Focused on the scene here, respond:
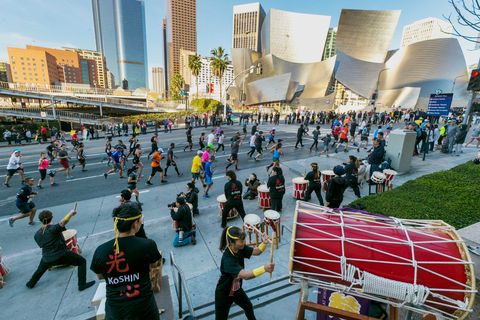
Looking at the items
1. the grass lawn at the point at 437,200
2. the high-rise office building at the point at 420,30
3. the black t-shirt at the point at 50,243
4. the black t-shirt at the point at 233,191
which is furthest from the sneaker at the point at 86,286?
the high-rise office building at the point at 420,30

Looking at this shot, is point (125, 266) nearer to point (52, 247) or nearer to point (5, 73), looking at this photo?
point (52, 247)

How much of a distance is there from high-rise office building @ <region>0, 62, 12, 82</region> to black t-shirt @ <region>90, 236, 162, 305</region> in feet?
563

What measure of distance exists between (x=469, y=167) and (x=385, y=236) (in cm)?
1029

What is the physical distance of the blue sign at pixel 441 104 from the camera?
496 inches

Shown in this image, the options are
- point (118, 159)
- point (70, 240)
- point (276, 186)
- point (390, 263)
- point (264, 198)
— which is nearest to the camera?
point (390, 263)

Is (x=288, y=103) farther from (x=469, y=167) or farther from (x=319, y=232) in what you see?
(x=319, y=232)

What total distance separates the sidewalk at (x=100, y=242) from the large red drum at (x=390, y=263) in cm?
→ 169

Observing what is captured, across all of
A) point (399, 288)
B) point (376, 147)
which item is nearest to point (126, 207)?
point (399, 288)

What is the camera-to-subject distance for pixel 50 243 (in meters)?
4.56

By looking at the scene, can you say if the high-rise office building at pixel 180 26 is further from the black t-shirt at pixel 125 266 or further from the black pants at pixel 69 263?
the black t-shirt at pixel 125 266

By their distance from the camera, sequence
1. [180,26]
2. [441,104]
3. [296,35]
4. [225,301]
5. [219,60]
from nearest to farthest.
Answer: [225,301] → [441,104] → [219,60] → [296,35] → [180,26]

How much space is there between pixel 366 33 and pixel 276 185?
81477mm

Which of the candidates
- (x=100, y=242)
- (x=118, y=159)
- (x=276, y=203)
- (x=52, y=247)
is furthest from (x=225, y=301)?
(x=118, y=159)

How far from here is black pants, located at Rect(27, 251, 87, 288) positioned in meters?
4.60
